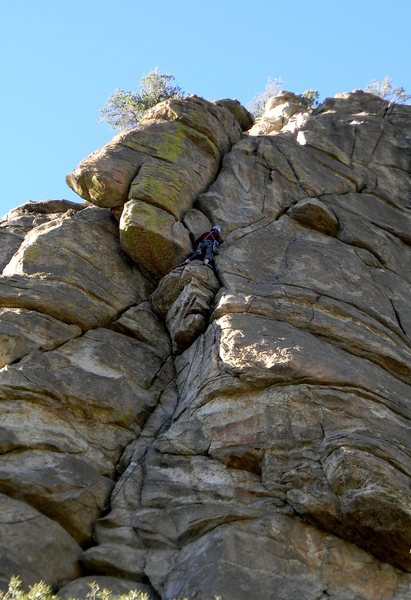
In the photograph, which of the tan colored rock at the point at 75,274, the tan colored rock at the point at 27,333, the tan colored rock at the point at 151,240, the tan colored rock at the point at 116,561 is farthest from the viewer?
the tan colored rock at the point at 151,240

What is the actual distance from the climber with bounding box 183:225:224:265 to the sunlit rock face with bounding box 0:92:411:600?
37 centimetres

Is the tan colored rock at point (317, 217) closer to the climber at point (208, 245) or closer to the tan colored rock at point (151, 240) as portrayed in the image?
the climber at point (208, 245)

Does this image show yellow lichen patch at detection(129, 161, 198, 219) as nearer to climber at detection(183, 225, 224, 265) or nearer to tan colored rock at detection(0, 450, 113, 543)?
climber at detection(183, 225, 224, 265)

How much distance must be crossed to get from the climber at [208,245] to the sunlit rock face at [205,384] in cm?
37

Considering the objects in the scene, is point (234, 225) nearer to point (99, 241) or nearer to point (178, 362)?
point (99, 241)

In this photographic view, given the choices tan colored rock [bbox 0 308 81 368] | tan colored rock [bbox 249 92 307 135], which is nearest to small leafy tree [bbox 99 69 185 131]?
tan colored rock [bbox 249 92 307 135]

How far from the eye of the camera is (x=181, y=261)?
23.1 metres

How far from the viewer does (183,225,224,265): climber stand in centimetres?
2225

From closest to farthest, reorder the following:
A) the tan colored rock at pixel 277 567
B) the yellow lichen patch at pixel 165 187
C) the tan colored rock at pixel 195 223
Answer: the tan colored rock at pixel 277 567, the yellow lichen patch at pixel 165 187, the tan colored rock at pixel 195 223

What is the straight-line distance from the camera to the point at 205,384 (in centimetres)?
1689

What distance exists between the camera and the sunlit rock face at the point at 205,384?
13352mm

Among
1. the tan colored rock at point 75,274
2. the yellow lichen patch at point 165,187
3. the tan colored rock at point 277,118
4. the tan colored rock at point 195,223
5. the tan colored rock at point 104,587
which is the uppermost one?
the tan colored rock at point 277,118

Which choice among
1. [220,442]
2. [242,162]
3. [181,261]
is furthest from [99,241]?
[220,442]

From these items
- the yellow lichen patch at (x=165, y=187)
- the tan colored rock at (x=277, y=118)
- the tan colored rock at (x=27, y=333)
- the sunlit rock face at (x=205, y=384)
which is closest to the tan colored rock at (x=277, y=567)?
the sunlit rock face at (x=205, y=384)
